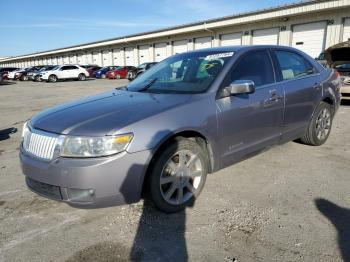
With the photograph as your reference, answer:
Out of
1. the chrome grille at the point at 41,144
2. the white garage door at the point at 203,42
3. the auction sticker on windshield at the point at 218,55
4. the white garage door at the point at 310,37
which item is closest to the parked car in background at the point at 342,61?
the auction sticker on windshield at the point at 218,55

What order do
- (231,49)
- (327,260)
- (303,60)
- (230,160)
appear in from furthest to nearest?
(303,60) < (231,49) < (230,160) < (327,260)

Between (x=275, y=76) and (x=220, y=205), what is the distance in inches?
74.0

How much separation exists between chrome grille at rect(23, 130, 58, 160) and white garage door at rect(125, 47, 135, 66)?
38672 millimetres

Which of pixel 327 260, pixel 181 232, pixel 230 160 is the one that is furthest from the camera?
pixel 230 160

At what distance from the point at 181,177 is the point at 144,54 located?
120 feet

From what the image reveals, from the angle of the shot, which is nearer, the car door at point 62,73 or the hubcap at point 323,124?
the hubcap at point 323,124

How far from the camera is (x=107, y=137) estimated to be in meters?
2.66

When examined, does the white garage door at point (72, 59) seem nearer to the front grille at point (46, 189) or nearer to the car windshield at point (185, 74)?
the car windshield at point (185, 74)

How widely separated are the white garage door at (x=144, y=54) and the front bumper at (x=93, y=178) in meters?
35.5

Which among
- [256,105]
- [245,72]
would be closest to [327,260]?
[256,105]

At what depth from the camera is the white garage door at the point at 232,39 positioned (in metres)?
25.8

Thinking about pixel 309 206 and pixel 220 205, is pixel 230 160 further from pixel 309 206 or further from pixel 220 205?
pixel 309 206

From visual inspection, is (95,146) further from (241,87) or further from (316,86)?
(316,86)

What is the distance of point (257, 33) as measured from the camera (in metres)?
24.2
